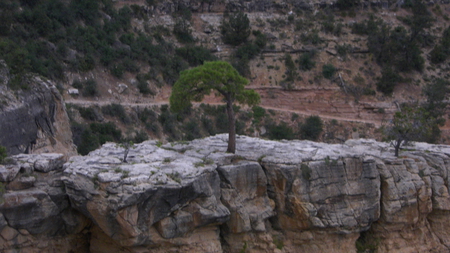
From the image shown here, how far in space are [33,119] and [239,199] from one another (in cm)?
1093

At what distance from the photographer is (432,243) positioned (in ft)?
73.8

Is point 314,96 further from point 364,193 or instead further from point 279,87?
point 364,193

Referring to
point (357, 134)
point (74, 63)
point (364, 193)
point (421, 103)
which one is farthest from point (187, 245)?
point (421, 103)

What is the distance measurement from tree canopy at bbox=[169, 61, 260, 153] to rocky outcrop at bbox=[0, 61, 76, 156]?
7050mm

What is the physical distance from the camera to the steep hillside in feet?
127

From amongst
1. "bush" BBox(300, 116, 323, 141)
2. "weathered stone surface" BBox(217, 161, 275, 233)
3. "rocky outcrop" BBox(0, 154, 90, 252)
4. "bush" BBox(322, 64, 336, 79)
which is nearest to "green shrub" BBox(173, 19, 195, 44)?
"bush" BBox(322, 64, 336, 79)

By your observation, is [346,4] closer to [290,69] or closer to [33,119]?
[290,69]

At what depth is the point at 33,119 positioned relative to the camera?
21.7 m

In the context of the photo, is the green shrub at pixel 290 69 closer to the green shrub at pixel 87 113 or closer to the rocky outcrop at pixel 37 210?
the green shrub at pixel 87 113

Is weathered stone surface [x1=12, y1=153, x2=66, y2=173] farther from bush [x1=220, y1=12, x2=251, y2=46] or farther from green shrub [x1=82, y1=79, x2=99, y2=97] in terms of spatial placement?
bush [x1=220, y1=12, x2=251, y2=46]

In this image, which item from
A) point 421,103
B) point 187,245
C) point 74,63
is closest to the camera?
point 187,245

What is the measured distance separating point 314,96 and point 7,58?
33.1 meters

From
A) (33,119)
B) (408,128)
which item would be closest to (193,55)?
(33,119)

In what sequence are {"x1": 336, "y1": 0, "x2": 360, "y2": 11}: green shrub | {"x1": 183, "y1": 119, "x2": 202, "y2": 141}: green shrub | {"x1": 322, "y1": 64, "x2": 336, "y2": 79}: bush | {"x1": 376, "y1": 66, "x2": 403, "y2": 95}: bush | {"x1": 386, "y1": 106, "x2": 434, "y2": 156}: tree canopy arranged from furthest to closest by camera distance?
A: {"x1": 336, "y1": 0, "x2": 360, "y2": 11}: green shrub < {"x1": 322, "y1": 64, "x2": 336, "y2": 79}: bush < {"x1": 376, "y1": 66, "x2": 403, "y2": 95}: bush < {"x1": 183, "y1": 119, "x2": 202, "y2": 141}: green shrub < {"x1": 386, "y1": 106, "x2": 434, "y2": 156}: tree canopy
